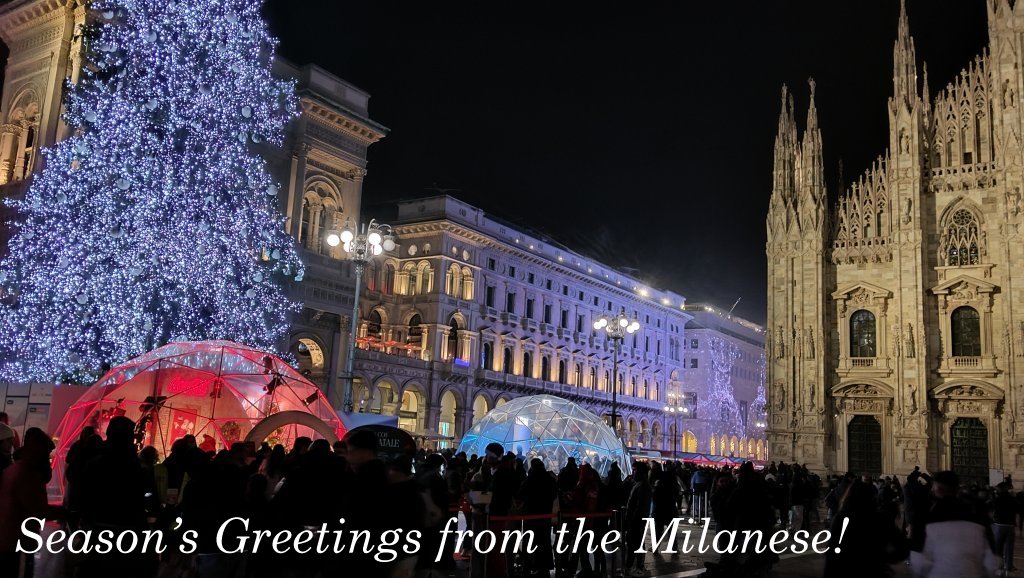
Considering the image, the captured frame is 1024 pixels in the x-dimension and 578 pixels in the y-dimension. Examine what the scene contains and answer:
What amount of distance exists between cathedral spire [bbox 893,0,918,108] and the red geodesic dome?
1286 inches

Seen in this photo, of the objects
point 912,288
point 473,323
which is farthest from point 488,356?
point 912,288

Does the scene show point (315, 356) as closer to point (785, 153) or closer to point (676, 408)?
point (785, 153)

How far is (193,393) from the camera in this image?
20.5 metres

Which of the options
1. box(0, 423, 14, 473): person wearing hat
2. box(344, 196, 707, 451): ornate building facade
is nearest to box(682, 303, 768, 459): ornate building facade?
box(344, 196, 707, 451): ornate building facade

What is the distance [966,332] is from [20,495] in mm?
39826

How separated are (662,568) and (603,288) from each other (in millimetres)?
54865

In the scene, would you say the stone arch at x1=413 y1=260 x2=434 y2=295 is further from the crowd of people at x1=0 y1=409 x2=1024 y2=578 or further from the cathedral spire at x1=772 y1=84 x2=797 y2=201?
the crowd of people at x1=0 y1=409 x2=1024 y2=578

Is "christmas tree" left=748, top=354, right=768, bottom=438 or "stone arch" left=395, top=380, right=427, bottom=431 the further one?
"christmas tree" left=748, top=354, right=768, bottom=438

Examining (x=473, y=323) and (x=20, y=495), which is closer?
(x=20, y=495)

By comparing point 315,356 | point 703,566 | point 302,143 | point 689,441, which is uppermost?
point 302,143

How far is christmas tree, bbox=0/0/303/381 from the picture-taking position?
20781mm

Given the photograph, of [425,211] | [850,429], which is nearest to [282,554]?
[850,429]

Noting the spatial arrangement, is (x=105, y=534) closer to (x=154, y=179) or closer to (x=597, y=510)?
(x=597, y=510)

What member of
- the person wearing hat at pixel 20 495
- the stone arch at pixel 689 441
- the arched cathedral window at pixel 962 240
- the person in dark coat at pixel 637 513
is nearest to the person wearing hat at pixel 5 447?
the person wearing hat at pixel 20 495
